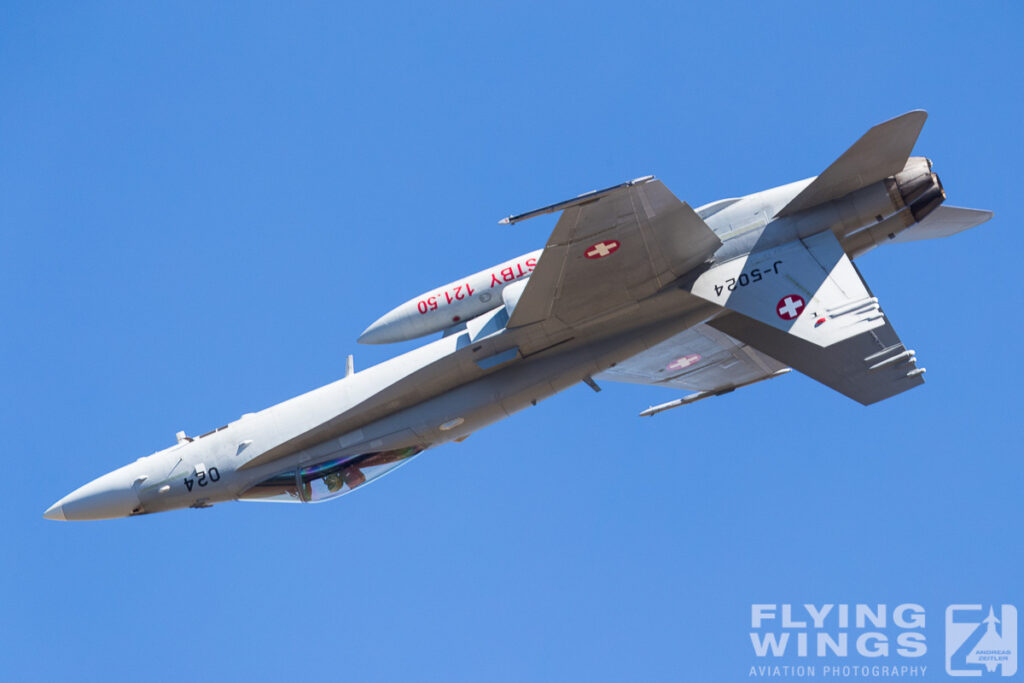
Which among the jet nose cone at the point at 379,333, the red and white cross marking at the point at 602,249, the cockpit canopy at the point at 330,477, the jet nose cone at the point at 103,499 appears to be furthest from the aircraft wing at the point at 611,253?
the jet nose cone at the point at 103,499

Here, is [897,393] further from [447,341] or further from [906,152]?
[447,341]

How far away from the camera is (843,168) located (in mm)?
24328

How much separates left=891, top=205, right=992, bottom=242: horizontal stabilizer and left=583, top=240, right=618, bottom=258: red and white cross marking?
22.5 ft

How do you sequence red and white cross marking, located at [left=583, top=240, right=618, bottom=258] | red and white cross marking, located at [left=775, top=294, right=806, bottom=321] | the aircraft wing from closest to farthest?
1. the aircraft wing
2. red and white cross marking, located at [left=583, top=240, right=618, bottom=258]
3. red and white cross marking, located at [left=775, top=294, right=806, bottom=321]

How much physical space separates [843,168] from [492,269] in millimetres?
7326

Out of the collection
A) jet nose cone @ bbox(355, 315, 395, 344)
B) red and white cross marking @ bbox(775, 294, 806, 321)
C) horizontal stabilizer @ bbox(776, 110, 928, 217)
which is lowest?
red and white cross marking @ bbox(775, 294, 806, 321)

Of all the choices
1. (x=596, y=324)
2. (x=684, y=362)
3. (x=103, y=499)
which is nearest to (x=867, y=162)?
(x=596, y=324)

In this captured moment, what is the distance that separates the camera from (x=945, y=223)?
1058 inches

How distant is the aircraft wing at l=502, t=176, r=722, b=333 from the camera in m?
22.8

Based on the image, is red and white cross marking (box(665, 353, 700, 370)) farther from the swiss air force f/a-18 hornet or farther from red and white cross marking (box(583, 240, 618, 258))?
red and white cross marking (box(583, 240, 618, 258))

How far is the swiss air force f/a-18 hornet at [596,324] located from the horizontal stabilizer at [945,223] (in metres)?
0.04

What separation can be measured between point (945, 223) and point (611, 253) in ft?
26.8

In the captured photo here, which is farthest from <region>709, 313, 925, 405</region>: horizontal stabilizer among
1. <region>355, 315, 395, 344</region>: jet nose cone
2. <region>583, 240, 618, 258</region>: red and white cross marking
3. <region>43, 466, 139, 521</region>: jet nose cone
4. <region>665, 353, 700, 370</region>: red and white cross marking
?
<region>43, 466, 139, 521</region>: jet nose cone

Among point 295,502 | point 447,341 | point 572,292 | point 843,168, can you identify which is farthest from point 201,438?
point 843,168
